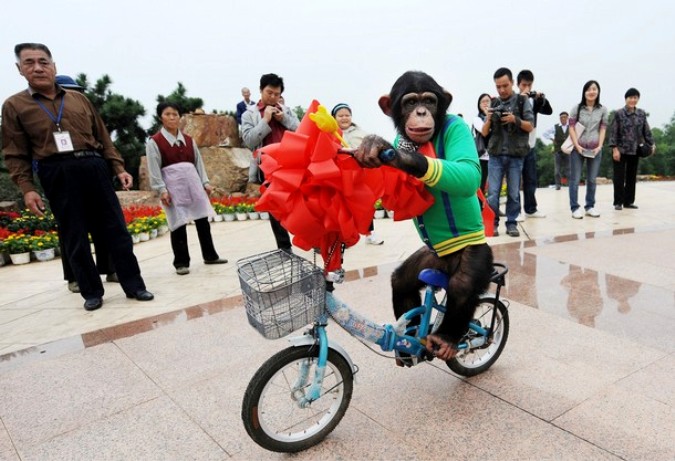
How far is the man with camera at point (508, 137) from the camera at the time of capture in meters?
5.64

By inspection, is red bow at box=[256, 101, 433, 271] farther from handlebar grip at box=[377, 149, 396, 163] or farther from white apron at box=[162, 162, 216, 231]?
white apron at box=[162, 162, 216, 231]

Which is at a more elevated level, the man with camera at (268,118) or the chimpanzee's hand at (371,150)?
the man with camera at (268,118)

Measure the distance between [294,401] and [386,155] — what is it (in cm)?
126

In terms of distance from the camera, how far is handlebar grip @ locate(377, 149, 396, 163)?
1.57m

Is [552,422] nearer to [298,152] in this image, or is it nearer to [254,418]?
[254,418]

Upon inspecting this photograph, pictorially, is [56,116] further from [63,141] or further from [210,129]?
[210,129]

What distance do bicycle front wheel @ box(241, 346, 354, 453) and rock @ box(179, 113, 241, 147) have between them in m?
10.3

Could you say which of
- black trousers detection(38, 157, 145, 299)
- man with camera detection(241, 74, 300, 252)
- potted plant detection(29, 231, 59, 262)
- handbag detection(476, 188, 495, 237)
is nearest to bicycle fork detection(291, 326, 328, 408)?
handbag detection(476, 188, 495, 237)

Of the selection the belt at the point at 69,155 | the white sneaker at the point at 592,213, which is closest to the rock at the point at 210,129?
the belt at the point at 69,155

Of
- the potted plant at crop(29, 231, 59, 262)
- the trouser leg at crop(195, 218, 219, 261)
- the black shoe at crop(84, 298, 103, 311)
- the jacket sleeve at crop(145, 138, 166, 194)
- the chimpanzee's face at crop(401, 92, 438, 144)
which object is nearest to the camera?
the chimpanzee's face at crop(401, 92, 438, 144)

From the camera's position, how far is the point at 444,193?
2.07 meters

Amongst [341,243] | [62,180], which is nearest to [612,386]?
[341,243]

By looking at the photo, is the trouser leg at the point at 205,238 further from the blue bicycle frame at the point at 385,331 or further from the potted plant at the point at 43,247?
the blue bicycle frame at the point at 385,331

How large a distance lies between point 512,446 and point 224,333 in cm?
203
